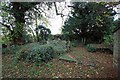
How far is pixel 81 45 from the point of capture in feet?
15.8

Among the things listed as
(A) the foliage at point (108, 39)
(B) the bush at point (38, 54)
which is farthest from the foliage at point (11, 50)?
(A) the foliage at point (108, 39)

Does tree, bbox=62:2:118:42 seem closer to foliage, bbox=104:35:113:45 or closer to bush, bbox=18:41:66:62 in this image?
foliage, bbox=104:35:113:45

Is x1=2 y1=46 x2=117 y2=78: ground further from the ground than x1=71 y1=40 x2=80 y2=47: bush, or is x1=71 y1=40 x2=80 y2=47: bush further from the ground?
x1=71 y1=40 x2=80 y2=47: bush

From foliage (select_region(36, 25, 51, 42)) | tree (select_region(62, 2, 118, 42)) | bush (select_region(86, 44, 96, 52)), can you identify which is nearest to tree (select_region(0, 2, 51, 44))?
foliage (select_region(36, 25, 51, 42))

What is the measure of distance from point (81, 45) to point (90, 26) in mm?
672

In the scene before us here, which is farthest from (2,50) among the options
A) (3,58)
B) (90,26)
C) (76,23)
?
(90,26)

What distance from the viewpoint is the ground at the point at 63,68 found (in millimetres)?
3031

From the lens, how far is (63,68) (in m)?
3.34

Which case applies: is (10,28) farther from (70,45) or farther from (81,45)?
(81,45)

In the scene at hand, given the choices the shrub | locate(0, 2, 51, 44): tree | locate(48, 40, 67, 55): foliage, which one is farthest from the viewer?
locate(48, 40, 67, 55): foliage

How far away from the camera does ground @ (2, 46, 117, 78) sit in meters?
3.03

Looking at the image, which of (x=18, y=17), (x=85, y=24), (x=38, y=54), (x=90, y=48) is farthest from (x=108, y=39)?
(x=18, y=17)

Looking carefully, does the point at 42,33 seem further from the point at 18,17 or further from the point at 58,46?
the point at 18,17

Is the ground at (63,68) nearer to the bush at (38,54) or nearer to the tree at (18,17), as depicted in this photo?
the bush at (38,54)
